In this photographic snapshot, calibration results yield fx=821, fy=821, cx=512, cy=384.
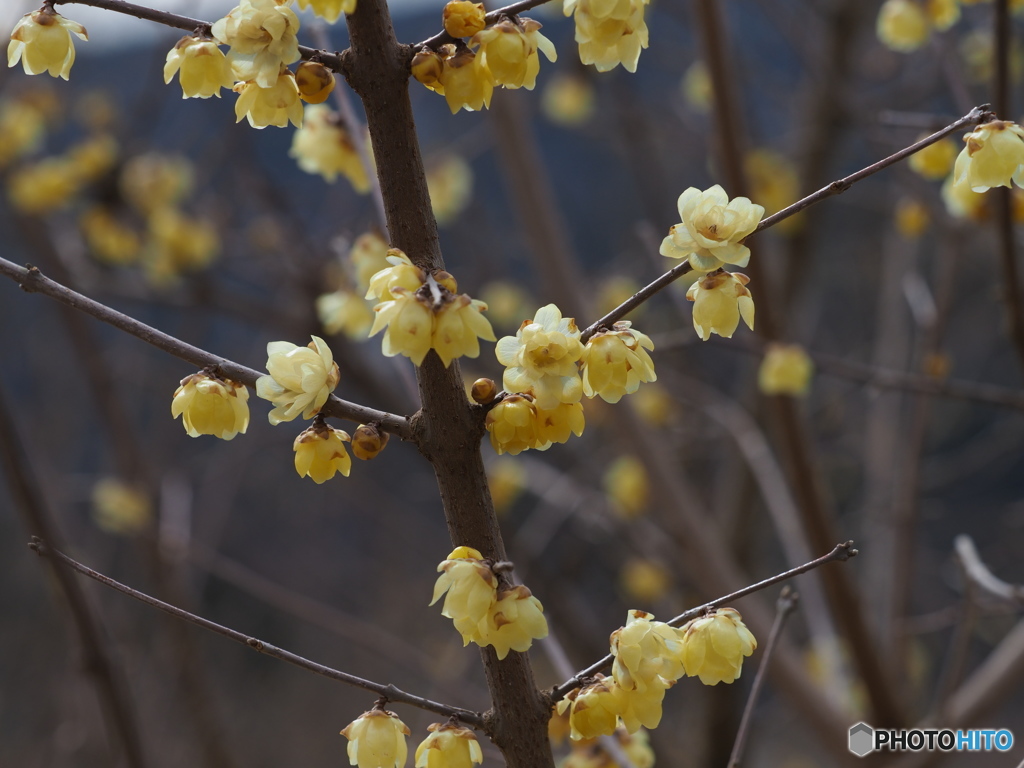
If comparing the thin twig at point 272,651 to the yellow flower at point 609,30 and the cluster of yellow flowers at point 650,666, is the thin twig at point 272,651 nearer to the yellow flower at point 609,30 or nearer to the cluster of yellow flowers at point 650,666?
the cluster of yellow flowers at point 650,666

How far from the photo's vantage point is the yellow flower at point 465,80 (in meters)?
0.59

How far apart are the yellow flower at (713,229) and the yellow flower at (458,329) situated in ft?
0.48

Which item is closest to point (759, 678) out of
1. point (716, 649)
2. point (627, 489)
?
point (716, 649)

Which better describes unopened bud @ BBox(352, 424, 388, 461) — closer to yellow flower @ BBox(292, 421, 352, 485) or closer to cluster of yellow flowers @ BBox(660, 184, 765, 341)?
yellow flower @ BBox(292, 421, 352, 485)

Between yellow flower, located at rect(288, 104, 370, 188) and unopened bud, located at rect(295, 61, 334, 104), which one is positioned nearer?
unopened bud, located at rect(295, 61, 334, 104)

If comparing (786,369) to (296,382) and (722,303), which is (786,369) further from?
(296,382)

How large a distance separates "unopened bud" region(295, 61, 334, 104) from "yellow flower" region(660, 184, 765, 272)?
0.27 meters

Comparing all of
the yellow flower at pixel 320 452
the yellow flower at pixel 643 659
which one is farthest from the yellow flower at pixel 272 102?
the yellow flower at pixel 643 659

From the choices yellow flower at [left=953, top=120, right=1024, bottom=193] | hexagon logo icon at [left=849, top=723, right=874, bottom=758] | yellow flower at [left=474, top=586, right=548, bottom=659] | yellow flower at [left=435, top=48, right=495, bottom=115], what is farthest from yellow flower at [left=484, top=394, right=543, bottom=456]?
hexagon logo icon at [left=849, top=723, right=874, bottom=758]

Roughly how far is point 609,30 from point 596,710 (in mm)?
500

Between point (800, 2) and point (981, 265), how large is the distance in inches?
54.6

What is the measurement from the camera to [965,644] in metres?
1.19

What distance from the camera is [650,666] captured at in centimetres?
58

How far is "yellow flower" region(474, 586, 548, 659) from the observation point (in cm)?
57
